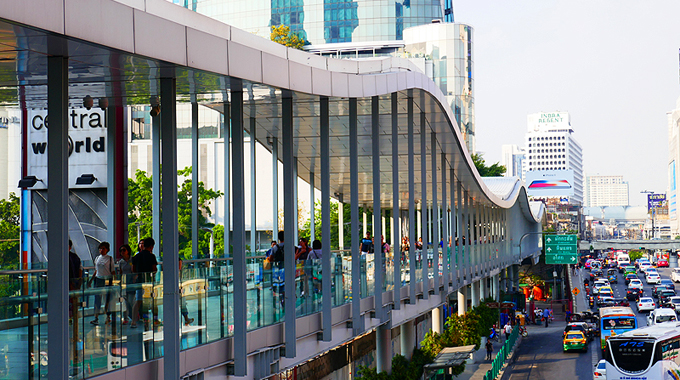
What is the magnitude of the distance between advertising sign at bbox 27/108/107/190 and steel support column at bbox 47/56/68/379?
16.6 metres

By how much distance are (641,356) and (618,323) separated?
14071 mm

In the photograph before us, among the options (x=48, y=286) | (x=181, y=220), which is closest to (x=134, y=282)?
(x=48, y=286)

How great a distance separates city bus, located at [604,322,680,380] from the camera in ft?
98.2

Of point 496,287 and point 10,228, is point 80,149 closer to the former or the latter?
point 10,228

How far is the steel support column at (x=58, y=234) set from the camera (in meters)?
7.28

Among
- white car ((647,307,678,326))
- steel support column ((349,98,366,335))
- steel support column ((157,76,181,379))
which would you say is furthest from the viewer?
white car ((647,307,678,326))

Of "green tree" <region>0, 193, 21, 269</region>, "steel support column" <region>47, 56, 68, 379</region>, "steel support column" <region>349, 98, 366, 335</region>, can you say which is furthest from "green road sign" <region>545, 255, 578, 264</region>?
"steel support column" <region>47, 56, 68, 379</region>

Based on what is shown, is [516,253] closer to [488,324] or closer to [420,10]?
[488,324]

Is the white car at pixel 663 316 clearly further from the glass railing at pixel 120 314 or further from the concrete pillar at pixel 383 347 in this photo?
the glass railing at pixel 120 314

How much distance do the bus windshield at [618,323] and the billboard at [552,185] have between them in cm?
15011

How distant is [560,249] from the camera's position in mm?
56219

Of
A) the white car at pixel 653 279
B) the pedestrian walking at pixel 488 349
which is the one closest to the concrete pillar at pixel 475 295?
the pedestrian walking at pixel 488 349

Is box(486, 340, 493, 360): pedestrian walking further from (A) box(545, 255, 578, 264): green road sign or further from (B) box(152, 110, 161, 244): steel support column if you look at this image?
(B) box(152, 110, 161, 244): steel support column

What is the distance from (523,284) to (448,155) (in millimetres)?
61151
